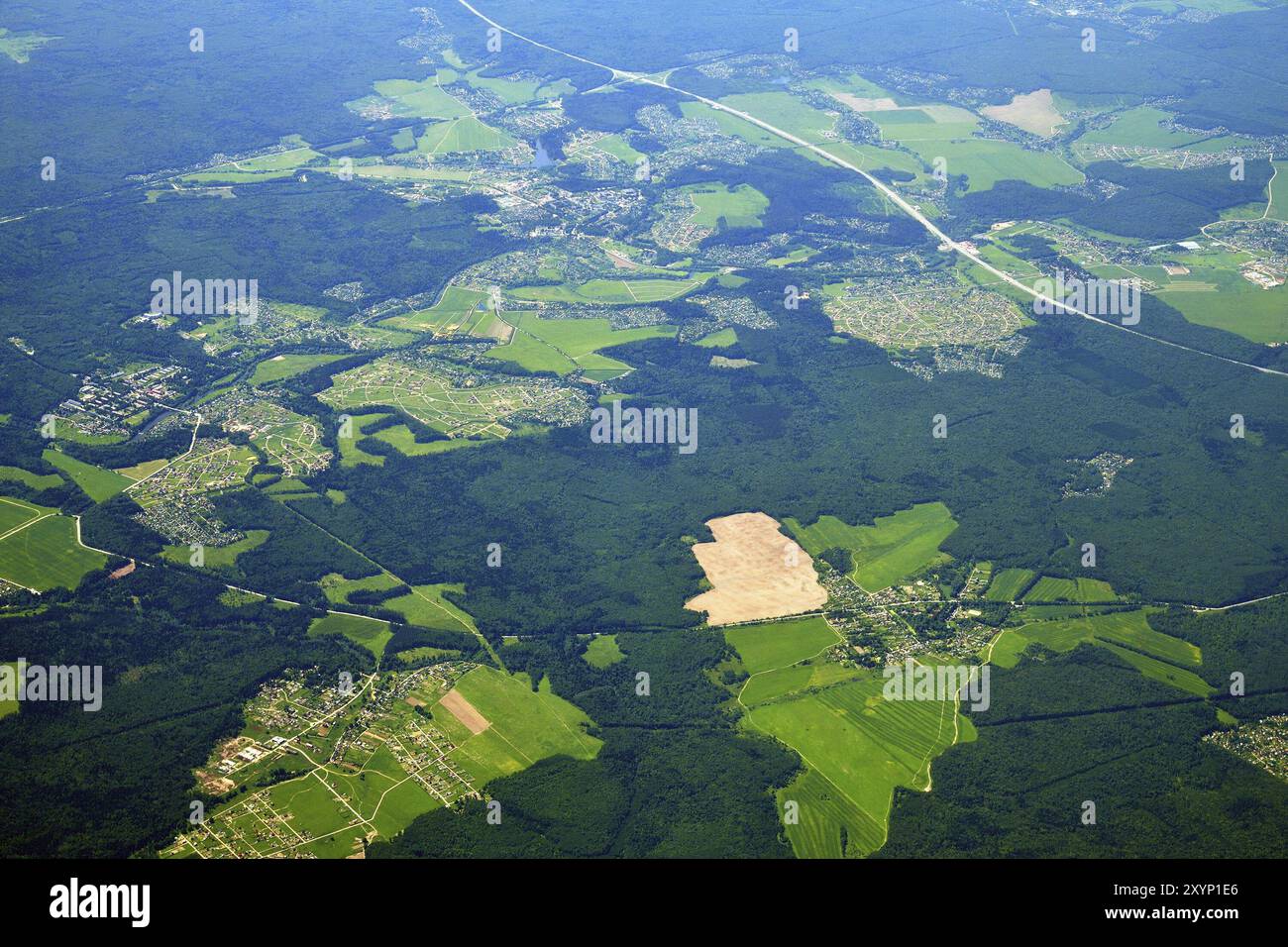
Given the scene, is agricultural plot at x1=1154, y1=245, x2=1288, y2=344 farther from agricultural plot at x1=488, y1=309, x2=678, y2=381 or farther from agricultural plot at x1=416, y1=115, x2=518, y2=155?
agricultural plot at x1=416, y1=115, x2=518, y2=155

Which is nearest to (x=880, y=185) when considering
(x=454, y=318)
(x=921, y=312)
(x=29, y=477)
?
(x=921, y=312)

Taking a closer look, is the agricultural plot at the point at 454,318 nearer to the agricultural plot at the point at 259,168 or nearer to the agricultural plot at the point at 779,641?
the agricultural plot at the point at 259,168

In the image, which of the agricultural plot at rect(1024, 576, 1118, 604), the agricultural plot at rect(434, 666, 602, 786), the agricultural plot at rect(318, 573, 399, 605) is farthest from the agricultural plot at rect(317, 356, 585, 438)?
the agricultural plot at rect(1024, 576, 1118, 604)

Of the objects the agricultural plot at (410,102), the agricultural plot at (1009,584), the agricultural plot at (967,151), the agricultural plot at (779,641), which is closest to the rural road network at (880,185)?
the agricultural plot at (967,151)

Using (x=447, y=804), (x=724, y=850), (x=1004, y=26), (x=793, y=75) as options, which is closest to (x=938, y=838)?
(x=724, y=850)

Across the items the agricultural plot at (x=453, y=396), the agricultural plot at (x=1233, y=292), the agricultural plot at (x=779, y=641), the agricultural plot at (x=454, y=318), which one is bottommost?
the agricultural plot at (x=779, y=641)

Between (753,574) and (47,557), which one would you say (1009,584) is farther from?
(47,557)
